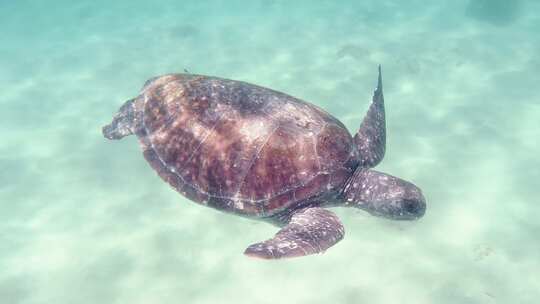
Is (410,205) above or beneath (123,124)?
beneath

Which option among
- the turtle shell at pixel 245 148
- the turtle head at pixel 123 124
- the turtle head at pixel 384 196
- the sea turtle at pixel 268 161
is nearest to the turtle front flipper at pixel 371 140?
the sea turtle at pixel 268 161

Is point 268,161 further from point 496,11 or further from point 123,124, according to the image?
point 496,11

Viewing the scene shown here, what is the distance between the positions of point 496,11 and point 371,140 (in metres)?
16.2

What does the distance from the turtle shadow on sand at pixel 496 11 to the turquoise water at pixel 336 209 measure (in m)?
0.10

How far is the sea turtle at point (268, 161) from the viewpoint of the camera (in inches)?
223

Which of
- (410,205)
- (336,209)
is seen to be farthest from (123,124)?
(410,205)

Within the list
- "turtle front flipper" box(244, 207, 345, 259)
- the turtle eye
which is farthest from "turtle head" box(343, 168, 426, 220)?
"turtle front flipper" box(244, 207, 345, 259)

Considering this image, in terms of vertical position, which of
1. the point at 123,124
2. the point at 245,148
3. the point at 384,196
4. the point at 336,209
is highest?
the point at 123,124

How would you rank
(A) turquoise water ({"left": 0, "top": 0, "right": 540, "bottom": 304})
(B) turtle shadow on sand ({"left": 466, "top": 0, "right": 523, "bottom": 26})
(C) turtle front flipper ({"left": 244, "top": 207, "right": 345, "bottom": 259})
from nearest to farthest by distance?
(C) turtle front flipper ({"left": 244, "top": 207, "right": 345, "bottom": 259})
(A) turquoise water ({"left": 0, "top": 0, "right": 540, "bottom": 304})
(B) turtle shadow on sand ({"left": 466, "top": 0, "right": 523, "bottom": 26})

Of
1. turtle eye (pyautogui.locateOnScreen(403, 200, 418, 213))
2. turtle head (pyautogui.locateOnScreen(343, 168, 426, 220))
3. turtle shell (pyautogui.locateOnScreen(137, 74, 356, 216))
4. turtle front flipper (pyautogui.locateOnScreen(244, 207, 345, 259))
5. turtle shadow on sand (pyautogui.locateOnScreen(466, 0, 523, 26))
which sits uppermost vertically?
turtle shadow on sand (pyautogui.locateOnScreen(466, 0, 523, 26))

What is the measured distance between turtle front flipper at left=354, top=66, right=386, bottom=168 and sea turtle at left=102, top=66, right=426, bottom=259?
0.03 metres

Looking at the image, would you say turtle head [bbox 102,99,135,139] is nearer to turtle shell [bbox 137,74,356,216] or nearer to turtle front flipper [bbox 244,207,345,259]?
turtle shell [bbox 137,74,356,216]

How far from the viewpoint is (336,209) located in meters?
8.83

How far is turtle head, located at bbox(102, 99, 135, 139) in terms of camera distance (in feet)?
24.5
